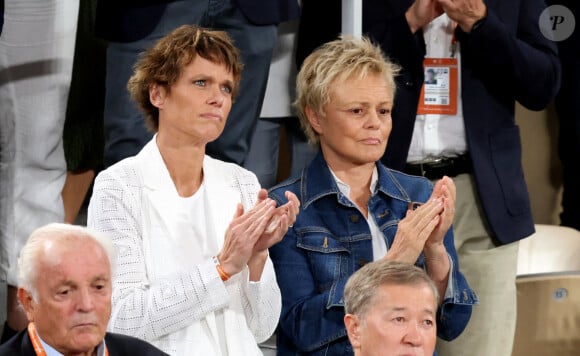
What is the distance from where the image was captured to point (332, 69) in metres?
3.30

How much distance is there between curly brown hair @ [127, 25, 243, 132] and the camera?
9.97ft

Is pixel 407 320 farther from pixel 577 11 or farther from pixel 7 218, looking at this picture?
pixel 577 11

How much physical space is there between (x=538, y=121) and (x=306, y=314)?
263cm

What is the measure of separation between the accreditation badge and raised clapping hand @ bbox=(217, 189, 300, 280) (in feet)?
3.35

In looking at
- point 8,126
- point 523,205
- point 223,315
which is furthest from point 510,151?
point 8,126

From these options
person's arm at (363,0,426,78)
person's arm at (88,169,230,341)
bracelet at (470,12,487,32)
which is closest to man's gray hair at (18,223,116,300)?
person's arm at (88,169,230,341)

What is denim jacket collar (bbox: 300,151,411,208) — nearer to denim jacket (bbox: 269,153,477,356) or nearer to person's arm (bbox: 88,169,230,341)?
denim jacket (bbox: 269,153,477,356)

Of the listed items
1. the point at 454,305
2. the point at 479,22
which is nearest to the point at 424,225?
the point at 454,305

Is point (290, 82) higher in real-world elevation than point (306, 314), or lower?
higher

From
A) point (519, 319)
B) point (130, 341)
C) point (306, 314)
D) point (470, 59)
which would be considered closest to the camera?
point (130, 341)

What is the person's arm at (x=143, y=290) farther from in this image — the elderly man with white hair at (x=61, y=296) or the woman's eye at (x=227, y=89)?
the woman's eye at (x=227, y=89)

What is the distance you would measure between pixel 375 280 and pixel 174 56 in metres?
0.76

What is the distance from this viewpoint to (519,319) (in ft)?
13.7

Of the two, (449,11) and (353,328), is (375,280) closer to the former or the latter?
(353,328)
